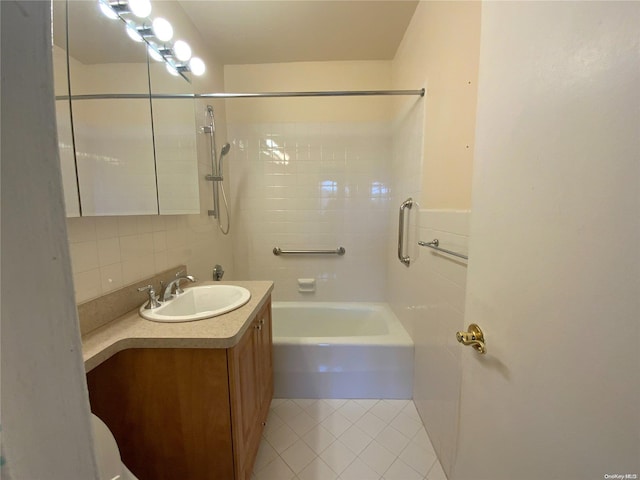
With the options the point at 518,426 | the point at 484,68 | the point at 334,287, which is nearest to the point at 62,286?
the point at 518,426

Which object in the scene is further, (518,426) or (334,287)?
(334,287)

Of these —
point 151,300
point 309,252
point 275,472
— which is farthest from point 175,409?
point 309,252

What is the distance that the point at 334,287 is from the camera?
96.3 inches

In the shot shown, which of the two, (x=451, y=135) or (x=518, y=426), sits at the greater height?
(x=451, y=135)

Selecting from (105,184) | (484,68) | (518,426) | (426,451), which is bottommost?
(426,451)

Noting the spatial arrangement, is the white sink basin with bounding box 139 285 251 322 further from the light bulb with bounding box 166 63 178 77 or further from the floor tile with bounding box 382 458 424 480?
the light bulb with bounding box 166 63 178 77

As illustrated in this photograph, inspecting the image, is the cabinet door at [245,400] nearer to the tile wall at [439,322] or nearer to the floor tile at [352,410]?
the floor tile at [352,410]

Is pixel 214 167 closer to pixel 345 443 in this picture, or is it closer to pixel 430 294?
pixel 430 294

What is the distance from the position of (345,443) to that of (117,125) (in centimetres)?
199

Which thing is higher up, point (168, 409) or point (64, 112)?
point (64, 112)

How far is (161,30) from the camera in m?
1.28

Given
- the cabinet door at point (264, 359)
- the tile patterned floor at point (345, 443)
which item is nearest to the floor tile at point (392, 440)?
the tile patterned floor at point (345, 443)

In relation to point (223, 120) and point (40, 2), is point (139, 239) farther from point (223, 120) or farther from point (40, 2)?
point (223, 120)

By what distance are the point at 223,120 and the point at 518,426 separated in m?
2.58
